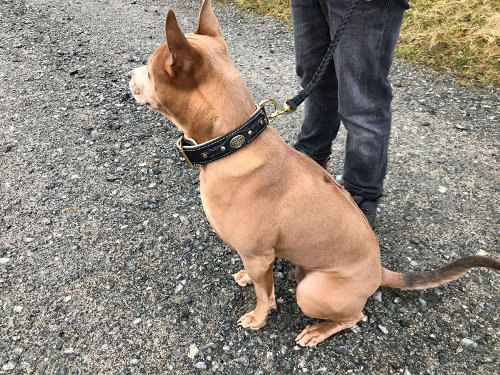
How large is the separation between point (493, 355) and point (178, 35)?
2785mm

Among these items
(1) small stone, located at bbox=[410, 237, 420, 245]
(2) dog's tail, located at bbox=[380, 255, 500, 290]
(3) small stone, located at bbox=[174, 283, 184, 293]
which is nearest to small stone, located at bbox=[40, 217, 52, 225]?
(3) small stone, located at bbox=[174, 283, 184, 293]

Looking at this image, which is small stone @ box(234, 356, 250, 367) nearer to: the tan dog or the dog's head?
the tan dog

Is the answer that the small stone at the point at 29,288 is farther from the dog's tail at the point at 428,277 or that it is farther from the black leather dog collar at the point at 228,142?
the dog's tail at the point at 428,277

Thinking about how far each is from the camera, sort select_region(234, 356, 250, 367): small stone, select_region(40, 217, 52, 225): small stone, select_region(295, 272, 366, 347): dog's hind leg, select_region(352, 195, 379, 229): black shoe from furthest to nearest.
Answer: select_region(40, 217, 52, 225): small stone
select_region(352, 195, 379, 229): black shoe
select_region(234, 356, 250, 367): small stone
select_region(295, 272, 366, 347): dog's hind leg

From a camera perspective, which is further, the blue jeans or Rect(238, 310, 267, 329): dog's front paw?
Rect(238, 310, 267, 329): dog's front paw

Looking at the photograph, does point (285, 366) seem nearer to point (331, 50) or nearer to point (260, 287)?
point (260, 287)

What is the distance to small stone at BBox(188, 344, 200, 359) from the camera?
8.16ft

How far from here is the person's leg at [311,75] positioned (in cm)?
287

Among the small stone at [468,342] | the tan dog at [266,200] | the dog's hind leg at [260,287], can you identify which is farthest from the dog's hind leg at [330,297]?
the small stone at [468,342]

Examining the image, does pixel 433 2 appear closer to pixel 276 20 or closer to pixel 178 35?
pixel 276 20

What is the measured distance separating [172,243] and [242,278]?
0.75 m

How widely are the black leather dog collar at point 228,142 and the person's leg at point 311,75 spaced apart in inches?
47.3

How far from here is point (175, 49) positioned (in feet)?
5.67

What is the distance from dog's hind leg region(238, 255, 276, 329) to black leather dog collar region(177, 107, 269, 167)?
71 cm
